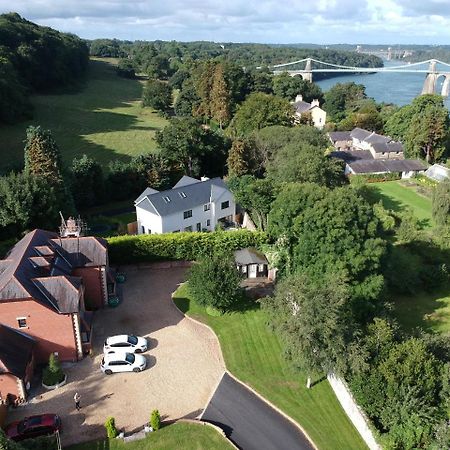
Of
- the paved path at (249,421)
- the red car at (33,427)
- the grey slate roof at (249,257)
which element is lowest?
the paved path at (249,421)


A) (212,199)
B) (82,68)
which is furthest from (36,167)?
(82,68)

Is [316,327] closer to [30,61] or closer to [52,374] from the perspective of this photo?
[52,374]

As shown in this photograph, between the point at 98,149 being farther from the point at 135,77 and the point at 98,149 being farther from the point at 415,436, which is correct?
the point at 135,77

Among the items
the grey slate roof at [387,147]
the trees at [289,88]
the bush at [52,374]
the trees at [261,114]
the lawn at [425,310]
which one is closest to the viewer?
the bush at [52,374]

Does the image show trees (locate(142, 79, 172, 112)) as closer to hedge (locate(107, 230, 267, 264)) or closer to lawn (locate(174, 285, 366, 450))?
hedge (locate(107, 230, 267, 264))

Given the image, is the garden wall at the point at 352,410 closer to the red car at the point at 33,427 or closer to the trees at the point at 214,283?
the trees at the point at 214,283

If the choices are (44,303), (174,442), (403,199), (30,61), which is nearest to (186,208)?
(44,303)

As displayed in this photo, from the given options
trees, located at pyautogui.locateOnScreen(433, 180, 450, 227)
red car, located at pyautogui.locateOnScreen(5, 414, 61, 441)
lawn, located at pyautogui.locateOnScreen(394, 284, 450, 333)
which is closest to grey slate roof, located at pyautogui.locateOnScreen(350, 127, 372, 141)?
trees, located at pyautogui.locateOnScreen(433, 180, 450, 227)

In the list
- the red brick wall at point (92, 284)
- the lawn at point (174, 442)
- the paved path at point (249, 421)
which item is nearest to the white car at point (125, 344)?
the red brick wall at point (92, 284)
